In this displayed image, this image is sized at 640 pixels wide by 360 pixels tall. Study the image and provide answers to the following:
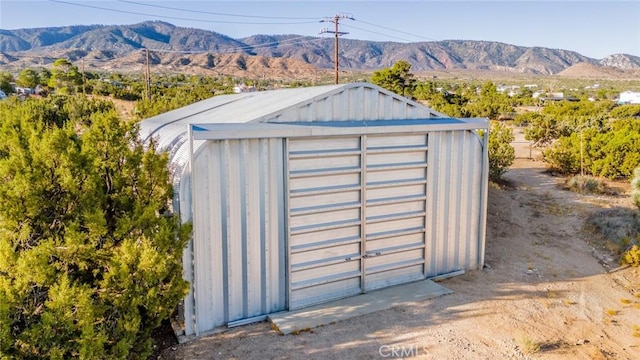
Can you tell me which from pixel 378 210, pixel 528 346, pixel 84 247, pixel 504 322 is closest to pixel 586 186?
pixel 504 322

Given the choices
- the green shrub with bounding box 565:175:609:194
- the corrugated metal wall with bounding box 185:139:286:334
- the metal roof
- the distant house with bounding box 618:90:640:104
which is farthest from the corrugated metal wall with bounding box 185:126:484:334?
the distant house with bounding box 618:90:640:104

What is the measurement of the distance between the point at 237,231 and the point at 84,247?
2.08 meters

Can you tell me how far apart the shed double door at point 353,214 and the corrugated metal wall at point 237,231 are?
0.77 feet

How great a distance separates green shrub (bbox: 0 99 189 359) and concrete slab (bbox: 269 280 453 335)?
182 centimetres

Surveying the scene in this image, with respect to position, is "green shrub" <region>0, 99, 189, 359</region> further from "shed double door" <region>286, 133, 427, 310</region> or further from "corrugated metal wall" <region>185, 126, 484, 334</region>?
"shed double door" <region>286, 133, 427, 310</region>

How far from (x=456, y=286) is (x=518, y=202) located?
6.59 meters

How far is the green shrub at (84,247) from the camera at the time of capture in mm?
4531

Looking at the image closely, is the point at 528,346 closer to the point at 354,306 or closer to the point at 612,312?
the point at 612,312

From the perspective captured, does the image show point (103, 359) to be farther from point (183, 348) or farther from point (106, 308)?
point (183, 348)

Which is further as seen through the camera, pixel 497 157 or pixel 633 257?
pixel 497 157

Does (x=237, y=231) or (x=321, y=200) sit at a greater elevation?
(x=321, y=200)

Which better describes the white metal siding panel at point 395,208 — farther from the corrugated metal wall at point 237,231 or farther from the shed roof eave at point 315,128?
the corrugated metal wall at point 237,231

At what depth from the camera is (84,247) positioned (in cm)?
490

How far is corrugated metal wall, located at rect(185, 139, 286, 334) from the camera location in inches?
248
